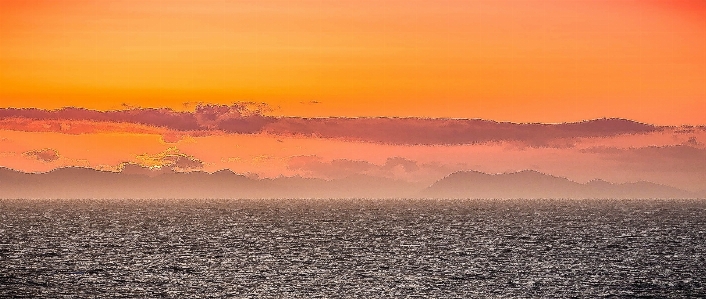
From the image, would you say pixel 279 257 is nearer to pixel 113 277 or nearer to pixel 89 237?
pixel 113 277

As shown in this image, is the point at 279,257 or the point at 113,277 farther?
the point at 279,257

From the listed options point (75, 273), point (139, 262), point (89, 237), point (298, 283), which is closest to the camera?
point (298, 283)

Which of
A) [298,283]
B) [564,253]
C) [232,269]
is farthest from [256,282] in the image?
[564,253]

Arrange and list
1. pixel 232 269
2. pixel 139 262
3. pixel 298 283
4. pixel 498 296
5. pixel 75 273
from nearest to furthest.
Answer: pixel 498 296 → pixel 298 283 → pixel 75 273 → pixel 232 269 → pixel 139 262

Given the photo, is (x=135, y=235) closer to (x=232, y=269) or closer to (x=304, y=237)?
(x=304, y=237)

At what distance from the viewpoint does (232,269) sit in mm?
105000

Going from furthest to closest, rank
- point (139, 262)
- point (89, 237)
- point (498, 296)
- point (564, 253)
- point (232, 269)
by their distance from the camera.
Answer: point (89, 237)
point (564, 253)
point (139, 262)
point (232, 269)
point (498, 296)

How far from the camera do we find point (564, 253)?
128m

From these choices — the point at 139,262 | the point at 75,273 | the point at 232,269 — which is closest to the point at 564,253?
the point at 232,269

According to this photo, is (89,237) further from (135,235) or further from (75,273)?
(75,273)

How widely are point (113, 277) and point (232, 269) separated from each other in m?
14.4

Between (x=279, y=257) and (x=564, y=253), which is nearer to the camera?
(x=279, y=257)

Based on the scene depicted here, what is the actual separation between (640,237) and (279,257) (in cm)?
7274

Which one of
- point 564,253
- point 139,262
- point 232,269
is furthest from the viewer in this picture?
point 564,253
